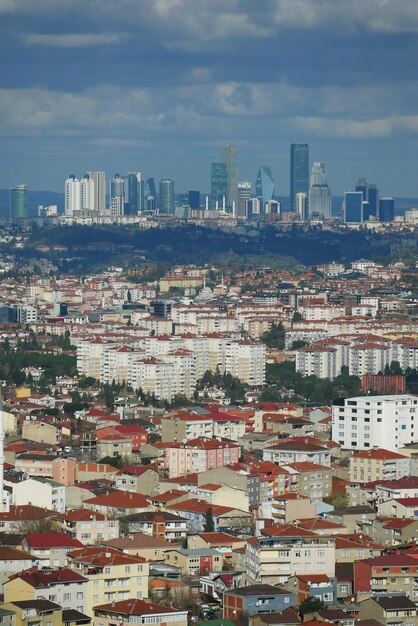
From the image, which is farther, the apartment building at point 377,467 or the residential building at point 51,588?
the apartment building at point 377,467

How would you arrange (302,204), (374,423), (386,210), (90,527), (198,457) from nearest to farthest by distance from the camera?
(90,527) → (198,457) → (374,423) → (386,210) → (302,204)

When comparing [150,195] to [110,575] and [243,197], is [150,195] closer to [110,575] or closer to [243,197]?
[243,197]

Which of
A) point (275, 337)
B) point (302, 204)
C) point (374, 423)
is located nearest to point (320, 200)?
point (302, 204)

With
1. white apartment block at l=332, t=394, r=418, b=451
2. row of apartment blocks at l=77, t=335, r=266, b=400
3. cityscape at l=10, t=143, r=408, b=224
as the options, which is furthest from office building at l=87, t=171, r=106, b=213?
white apartment block at l=332, t=394, r=418, b=451

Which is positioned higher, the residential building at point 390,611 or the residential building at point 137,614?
the residential building at point 137,614

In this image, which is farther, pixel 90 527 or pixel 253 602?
pixel 90 527

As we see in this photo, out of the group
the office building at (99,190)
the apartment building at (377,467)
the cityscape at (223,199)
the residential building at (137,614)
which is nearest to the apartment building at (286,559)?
the residential building at (137,614)

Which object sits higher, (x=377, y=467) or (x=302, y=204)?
(x=302, y=204)

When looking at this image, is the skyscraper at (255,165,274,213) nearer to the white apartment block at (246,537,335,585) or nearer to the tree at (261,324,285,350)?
the tree at (261,324,285,350)

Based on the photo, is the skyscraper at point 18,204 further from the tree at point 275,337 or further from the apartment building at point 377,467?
the apartment building at point 377,467
